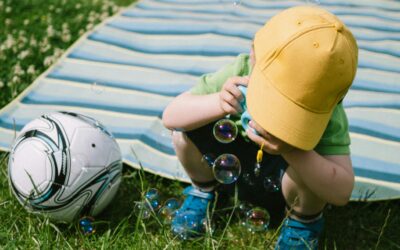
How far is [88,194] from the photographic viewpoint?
6.66ft

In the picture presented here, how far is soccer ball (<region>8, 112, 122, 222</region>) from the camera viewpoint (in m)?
1.96

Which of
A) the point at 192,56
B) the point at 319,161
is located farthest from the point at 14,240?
the point at 192,56

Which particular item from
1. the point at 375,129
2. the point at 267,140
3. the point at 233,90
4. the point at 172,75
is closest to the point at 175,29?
the point at 172,75

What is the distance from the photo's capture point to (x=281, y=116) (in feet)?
5.14

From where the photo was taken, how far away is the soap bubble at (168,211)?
2.07 metres

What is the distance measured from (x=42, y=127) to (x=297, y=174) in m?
0.81

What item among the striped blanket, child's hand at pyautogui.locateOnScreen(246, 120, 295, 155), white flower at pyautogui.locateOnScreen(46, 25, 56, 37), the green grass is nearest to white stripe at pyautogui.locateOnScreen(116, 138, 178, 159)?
the striped blanket

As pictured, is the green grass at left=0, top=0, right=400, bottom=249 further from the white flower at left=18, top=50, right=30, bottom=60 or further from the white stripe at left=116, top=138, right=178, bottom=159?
the white flower at left=18, top=50, right=30, bottom=60

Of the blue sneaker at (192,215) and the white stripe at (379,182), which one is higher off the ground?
the blue sneaker at (192,215)

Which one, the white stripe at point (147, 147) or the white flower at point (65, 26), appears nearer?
the white stripe at point (147, 147)

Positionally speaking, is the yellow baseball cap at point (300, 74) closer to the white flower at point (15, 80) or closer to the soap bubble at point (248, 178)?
the soap bubble at point (248, 178)

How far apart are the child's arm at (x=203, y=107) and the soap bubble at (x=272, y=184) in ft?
0.86

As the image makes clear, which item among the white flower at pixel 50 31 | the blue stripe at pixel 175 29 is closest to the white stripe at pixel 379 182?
the blue stripe at pixel 175 29

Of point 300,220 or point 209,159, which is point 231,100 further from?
point 300,220
